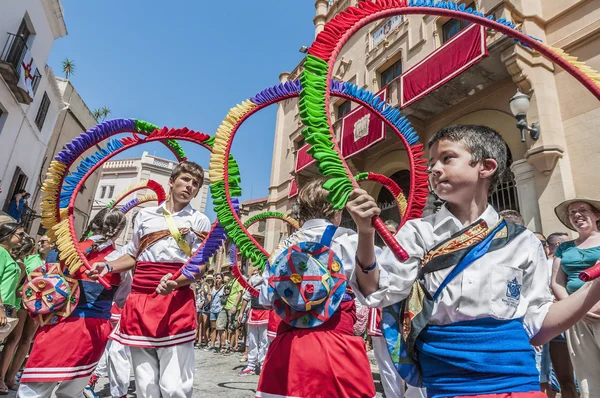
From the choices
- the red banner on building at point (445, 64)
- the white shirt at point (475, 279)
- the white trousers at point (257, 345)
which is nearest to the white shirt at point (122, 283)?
the white shirt at point (475, 279)

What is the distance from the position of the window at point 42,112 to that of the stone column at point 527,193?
19931 millimetres

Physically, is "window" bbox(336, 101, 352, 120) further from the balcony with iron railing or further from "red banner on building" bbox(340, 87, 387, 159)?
the balcony with iron railing

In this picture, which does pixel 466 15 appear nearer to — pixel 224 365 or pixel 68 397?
pixel 68 397

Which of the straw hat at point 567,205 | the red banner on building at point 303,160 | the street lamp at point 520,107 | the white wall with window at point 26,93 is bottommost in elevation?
the straw hat at point 567,205

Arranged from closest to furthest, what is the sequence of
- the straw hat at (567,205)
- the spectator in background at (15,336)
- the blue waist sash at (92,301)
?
the blue waist sash at (92,301), the straw hat at (567,205), the spectator in background at (15,336)

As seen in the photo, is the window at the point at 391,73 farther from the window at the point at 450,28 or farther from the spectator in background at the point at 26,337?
the spectator in background at the point at 26,337

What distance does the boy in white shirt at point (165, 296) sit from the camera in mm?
2594

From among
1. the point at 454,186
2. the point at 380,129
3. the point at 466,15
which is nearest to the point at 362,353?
the point at 454,186

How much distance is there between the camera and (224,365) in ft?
24.9

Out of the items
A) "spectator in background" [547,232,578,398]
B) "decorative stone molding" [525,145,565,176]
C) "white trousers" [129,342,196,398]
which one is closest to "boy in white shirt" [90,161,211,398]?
"white trousers" [129,342,196,398]

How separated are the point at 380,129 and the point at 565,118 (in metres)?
4.70

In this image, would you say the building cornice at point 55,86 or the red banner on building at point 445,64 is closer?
the red banner on building at point 445,64

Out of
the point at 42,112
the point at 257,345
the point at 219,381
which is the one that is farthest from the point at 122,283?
the point at 42,112

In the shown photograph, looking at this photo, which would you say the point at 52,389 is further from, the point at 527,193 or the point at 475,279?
the point at 527,193
